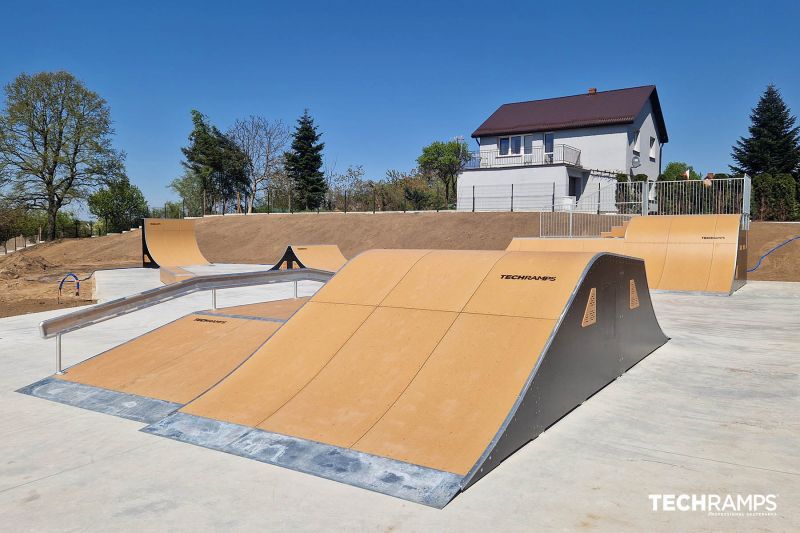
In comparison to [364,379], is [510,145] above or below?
above

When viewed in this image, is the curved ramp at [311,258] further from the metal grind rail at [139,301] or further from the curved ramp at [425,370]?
the curved ramp at [425,370]

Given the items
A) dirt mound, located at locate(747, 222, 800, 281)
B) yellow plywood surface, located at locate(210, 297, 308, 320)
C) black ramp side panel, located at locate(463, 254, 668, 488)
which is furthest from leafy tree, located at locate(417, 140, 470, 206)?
black ramp side panel, located at locate(463, 254, 668, 488)

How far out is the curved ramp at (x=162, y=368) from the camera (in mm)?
5242

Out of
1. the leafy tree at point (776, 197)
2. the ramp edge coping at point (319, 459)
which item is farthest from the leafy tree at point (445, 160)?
the ramp edge coping at point (319, 459)

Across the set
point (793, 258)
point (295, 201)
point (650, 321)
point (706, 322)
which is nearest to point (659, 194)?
point (793, 258)

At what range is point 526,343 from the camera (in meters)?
4.54

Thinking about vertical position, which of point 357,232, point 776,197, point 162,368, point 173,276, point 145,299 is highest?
point 776,197

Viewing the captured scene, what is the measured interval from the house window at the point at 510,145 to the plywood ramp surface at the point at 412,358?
111 feet

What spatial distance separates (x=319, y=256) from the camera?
1970 centimetres

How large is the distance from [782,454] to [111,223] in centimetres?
5276

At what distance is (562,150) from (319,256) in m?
22.4

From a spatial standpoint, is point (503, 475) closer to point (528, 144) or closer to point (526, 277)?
point (526, 277)

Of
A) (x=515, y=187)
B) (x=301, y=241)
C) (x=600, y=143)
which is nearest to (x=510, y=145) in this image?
(x=515, y=187)

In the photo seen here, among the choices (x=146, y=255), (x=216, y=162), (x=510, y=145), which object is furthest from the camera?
(x=216, y=162)
